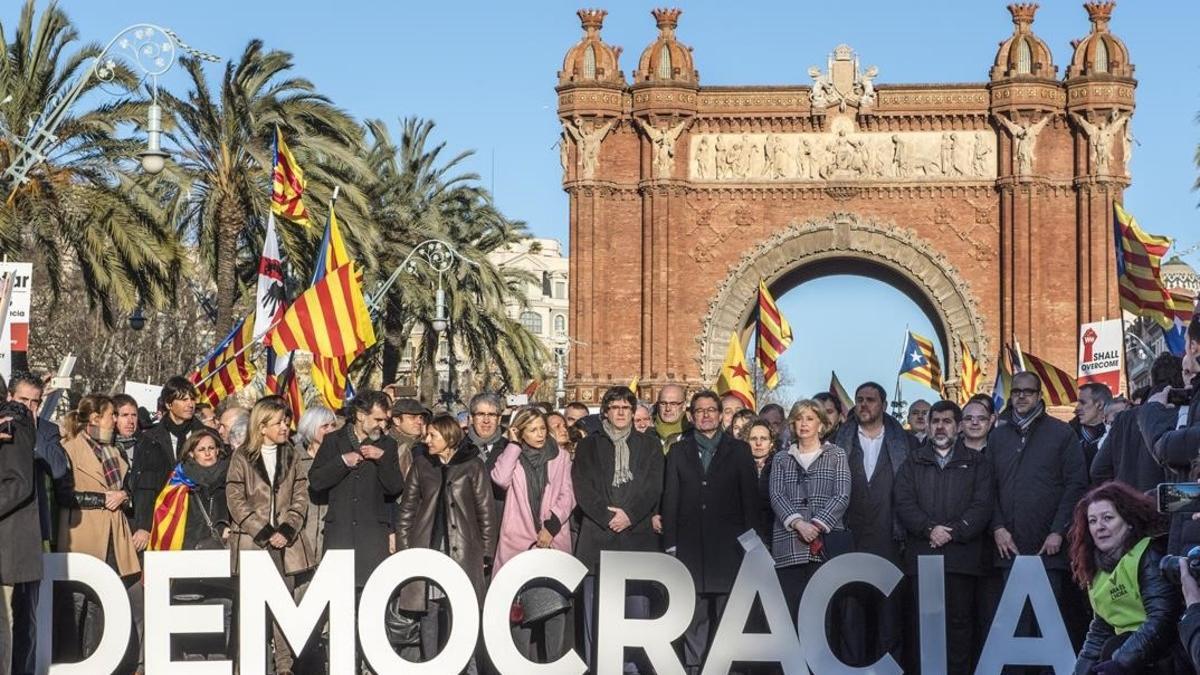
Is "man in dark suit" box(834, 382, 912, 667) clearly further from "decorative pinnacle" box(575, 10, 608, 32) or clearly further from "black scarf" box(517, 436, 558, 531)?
"decorative pinnacle" box(575, 10, 608, 32)

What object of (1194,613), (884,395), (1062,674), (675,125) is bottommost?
(1062,674)

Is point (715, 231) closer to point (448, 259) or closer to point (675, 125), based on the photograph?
point (675, 125)

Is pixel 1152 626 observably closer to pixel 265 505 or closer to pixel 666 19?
pixel 265 505

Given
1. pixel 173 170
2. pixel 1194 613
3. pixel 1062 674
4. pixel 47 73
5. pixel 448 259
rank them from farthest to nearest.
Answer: pixel 448 259 < pixel 173 170 < pixel 47 73 < pixel 1062 674 < pixel 1194 613

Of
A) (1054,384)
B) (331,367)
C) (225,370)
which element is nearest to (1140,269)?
(1054,384)

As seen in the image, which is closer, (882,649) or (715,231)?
(882,649)

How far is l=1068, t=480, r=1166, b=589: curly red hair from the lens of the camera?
8141 millimetres

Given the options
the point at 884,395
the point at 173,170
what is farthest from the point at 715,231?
the point at 884,395

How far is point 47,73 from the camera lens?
2544cm

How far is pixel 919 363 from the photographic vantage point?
38.8 metres

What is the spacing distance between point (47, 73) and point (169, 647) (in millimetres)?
15482

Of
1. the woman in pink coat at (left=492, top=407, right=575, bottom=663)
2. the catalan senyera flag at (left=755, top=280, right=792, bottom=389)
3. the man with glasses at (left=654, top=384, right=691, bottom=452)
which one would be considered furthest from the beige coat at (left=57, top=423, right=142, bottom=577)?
the catalan senyera flag at (left=755, top=280, right=792, bottom=389)

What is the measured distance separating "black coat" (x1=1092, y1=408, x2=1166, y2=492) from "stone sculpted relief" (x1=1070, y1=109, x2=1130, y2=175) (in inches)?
1392

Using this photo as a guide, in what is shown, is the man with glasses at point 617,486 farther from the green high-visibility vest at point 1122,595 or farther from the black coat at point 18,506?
the green high-visibility vest at point 1122,595
